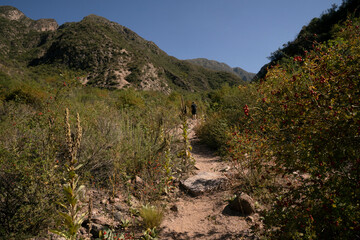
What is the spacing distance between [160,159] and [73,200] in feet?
9.76

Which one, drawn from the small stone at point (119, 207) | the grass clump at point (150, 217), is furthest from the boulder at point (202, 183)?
the small stone at point (119, 207)

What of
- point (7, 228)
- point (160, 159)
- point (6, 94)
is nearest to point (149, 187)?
point (160, 159)

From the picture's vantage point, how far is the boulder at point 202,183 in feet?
12.8

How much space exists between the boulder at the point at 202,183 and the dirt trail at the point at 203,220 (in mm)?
106

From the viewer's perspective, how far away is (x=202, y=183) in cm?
403

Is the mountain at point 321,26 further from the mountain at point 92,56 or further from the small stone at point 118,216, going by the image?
the mountain at point 92,56

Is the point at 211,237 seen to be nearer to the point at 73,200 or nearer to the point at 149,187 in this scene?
the point at 149,187

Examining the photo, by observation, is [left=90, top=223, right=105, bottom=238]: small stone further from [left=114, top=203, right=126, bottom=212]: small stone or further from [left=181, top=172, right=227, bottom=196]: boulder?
[left=181, top=172, right=227, bottom=196]: boulder

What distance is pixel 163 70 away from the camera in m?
54.4

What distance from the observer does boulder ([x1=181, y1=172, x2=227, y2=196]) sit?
3887 millimetres

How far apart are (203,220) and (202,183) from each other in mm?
993

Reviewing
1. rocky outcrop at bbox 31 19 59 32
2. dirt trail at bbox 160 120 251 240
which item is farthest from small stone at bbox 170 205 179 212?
rocky outcrop at bbox 31 19 59 32

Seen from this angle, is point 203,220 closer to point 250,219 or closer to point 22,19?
point 250,219

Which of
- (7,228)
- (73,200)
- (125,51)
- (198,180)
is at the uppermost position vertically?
(125,51)
